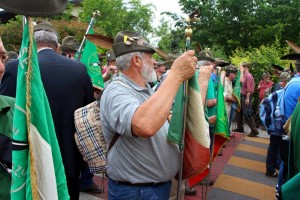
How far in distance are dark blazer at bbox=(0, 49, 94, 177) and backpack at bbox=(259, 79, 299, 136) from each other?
338 centimetres

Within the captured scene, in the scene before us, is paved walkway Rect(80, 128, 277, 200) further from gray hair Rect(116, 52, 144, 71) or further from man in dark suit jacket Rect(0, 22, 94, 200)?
gray hair Rect(116, 52, 144, 71)

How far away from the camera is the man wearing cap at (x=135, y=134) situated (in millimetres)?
2055

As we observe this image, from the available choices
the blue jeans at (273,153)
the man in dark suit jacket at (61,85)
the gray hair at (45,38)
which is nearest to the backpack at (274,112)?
the blue jeans at (273,153)

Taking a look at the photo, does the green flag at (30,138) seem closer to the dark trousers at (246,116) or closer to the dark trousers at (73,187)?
the dark trousers at (73,187)

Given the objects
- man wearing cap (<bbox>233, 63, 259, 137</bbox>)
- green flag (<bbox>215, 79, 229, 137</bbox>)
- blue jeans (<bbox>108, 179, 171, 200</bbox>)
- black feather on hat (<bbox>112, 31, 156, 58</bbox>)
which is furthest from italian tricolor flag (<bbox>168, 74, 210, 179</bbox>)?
man wearing cap (<bbox>233, 63, 259, 137</bbox>)

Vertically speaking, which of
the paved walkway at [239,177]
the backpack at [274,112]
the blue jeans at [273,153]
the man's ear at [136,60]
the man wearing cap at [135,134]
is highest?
the man's ear at [136,60]

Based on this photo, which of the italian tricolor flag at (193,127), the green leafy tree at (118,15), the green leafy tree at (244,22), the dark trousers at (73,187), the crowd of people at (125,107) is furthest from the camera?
the green leafy tree at (118,15)

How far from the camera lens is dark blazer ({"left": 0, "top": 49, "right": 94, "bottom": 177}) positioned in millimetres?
3076

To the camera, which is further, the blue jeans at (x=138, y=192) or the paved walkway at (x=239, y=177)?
the paved walkway at (x=239, y=177)

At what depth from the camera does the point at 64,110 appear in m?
3.19

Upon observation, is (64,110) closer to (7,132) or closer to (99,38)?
(99,38)

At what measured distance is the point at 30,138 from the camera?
56.6 inches

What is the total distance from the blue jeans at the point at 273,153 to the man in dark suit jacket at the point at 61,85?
4382mm

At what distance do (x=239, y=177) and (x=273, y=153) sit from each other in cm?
82
